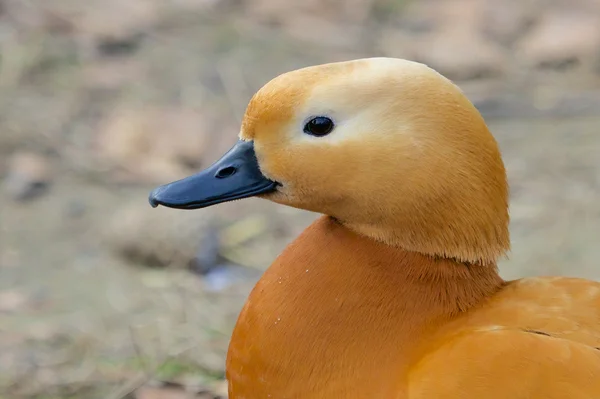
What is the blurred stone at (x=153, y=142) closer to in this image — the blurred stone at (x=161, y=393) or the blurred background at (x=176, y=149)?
the blurred background at (x=176, y=149)

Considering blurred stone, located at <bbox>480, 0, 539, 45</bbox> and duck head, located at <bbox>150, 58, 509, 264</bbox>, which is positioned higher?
blurred stone, located at <bbox>480, 0, 539, 45</bbox>

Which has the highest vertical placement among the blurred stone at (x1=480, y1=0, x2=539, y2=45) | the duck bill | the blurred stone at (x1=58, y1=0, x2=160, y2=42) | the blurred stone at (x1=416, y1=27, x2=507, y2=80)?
the blurred stone at (x1=58, y1=0, x2=160, y2=42)

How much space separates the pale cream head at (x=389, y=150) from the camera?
1570 millimetres

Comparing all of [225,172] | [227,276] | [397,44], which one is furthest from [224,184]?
[397,44]

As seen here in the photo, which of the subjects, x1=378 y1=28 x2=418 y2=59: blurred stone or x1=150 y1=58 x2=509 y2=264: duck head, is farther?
x1=378 y1=28 x2=418 y2=59: blurred stone

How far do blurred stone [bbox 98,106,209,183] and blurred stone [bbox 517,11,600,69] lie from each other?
176 cm

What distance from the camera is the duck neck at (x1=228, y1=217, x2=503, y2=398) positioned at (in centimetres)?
166

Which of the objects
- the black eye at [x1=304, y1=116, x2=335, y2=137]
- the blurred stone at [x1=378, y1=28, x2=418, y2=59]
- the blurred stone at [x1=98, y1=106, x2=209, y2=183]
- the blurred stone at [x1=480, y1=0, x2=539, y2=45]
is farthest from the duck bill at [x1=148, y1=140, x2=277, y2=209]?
the blurred stone at [x1=480, y1=0, x2=539, y2=45]

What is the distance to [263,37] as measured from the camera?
15.8ft

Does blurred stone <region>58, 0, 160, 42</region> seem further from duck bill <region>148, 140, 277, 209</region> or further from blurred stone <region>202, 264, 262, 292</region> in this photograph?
duck bill <region>148, 140, 277, 209</region>

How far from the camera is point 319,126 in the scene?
1583 mm

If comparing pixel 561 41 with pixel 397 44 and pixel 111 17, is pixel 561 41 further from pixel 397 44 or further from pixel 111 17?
pixel 111 17

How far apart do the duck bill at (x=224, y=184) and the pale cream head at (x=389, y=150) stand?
0.03 metres

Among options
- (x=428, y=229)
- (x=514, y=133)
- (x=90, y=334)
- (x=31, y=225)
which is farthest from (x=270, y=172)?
(x=514, y=133)
